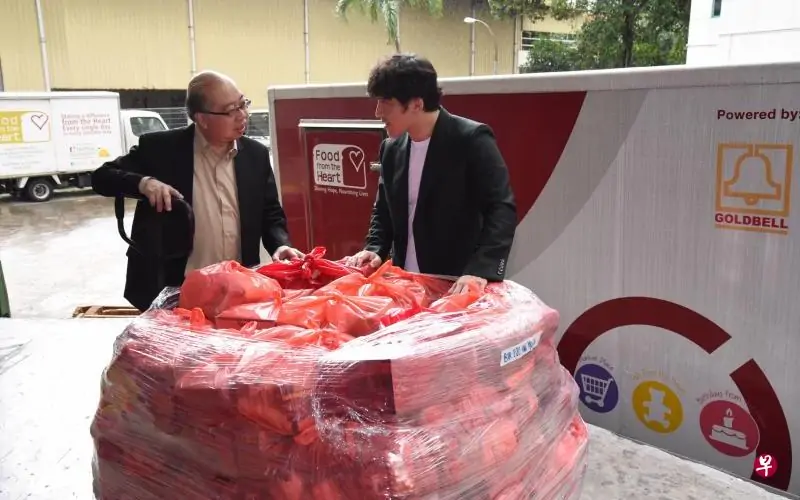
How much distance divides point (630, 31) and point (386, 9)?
13828mm

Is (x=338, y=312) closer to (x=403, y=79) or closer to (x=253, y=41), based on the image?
(x=403, y=79)

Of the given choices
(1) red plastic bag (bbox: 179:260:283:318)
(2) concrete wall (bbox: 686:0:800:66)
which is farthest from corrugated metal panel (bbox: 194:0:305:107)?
(1) red plastic bag (bbox: 179:260:283:318)

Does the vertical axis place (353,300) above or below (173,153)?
below

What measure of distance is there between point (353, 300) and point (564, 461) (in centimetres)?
79

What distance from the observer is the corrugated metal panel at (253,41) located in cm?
3070

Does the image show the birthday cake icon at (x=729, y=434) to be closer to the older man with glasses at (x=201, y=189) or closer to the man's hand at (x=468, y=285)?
the man's hand at (x=468, y=285)

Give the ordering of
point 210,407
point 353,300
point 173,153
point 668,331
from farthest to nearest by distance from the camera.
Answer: point 668,331, point 173,153, point 353,300, point 210,407

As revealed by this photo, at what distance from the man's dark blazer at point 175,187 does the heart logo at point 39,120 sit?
638 inches

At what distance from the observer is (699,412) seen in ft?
9.63

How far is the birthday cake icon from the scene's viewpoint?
2838 mm

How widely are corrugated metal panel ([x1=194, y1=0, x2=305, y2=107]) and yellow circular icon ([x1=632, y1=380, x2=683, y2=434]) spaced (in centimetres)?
3003

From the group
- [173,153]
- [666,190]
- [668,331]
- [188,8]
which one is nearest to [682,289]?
[668,331]

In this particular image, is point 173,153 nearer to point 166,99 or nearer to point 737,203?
point 737,203

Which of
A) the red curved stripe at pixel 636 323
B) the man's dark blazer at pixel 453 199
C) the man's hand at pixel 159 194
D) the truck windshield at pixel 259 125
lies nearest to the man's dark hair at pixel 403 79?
the man's dark blazer at pixel 453 199
